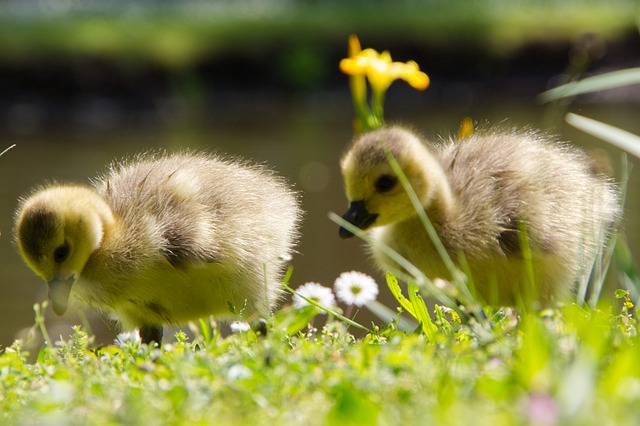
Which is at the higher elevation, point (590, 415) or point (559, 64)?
point (559, 64)

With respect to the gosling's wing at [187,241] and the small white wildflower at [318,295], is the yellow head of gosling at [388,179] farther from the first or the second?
the gosling's wing at [187,241]

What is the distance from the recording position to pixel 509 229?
3.47 m

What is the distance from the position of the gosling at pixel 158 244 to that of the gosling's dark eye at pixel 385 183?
395mm

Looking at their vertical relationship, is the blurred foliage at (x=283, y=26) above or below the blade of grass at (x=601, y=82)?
above

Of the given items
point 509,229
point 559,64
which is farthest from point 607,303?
point 559,64

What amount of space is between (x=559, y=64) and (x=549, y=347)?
16.8 meters

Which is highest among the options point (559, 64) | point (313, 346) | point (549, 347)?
point (559, 64)

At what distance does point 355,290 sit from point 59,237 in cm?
95

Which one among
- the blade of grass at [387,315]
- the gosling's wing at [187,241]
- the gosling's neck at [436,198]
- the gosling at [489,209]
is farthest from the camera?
the gosling's neck at [436,198]

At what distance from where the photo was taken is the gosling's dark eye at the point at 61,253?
329cm

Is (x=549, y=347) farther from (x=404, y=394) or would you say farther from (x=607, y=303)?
(x=607, y=303)

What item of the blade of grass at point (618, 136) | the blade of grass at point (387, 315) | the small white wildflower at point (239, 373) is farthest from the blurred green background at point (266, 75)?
the small white wildflower at point (239, 373)

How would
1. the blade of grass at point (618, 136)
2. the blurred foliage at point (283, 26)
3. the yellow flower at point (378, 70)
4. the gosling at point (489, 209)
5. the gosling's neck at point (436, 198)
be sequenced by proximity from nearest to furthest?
the blade of grass at point (618, 136) → the gosling at point (489, 209) → the gosling's neck at point (436, 198) → the yellow flower at point (378, 70) → the blurred foliage at point (283, 26)

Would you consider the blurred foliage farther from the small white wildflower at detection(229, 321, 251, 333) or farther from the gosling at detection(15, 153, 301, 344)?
the small white wildflower at detection(229, 321, 251, 333)
